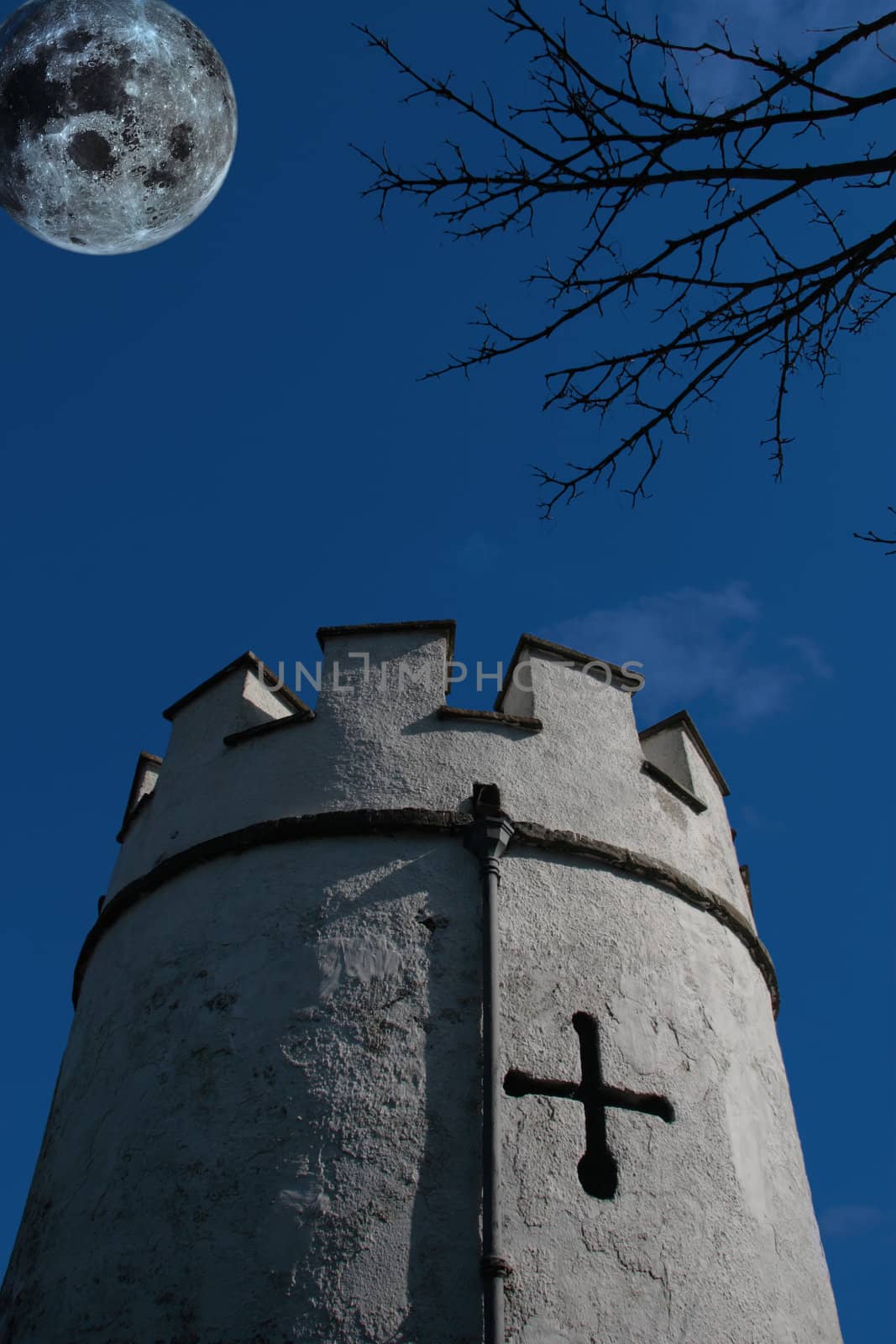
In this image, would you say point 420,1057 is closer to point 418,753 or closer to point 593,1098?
point 593,1098

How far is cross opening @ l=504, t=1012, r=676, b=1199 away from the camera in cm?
427

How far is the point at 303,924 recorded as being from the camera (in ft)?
15.7

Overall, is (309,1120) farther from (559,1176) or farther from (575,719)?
(575,719)

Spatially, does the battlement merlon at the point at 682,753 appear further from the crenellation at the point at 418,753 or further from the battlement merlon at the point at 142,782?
the battlement merlon at the point at 142,782

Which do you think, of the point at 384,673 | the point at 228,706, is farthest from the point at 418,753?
the point at 228,706

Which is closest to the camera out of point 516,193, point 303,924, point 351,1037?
point 516,193

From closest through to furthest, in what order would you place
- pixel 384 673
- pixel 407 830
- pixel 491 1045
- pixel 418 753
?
1. pixel 491 1045
2. pixel 407 830
3. pixel 418 753
4. pixel 384 673

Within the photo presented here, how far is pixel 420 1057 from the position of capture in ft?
14.3

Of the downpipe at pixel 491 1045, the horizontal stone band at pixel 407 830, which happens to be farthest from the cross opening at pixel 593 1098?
the horizontal stone band at pixel 407 830

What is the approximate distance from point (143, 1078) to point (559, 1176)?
1.60m

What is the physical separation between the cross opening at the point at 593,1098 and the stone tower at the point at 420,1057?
1 cm

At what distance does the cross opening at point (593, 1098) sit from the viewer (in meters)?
4.27

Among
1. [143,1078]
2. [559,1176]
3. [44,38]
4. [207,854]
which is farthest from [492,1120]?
[44,38]

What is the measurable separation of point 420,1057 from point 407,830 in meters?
0.96
